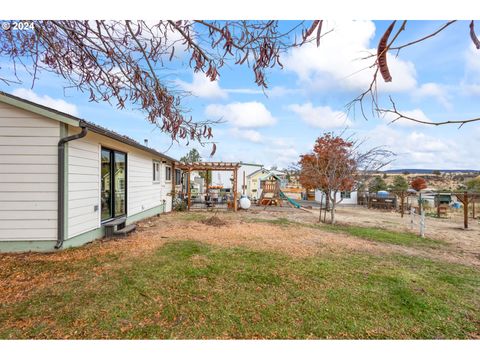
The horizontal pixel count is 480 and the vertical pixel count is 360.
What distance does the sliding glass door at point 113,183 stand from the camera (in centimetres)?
632

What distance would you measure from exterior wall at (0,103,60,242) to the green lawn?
85 cm

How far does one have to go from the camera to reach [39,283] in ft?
10.4

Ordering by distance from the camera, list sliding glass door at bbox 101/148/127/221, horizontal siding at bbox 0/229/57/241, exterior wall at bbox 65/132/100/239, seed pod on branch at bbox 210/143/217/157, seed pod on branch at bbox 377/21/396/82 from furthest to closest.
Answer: sliding glass door at bbox 101/148/127/221
exterior wall at bbox 65/132/100/239
horizontal siding at bbox 0/229/57/241
seed pod on branch at bbox 210/143/217/157
seed pod on branch at bbox 377/21/396/82

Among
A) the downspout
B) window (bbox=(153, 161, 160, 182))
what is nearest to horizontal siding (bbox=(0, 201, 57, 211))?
the downspout

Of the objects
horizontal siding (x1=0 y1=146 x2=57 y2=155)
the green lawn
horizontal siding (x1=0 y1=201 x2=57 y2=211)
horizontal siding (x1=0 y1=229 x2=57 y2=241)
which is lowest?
the green lawn

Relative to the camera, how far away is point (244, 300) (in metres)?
2.84

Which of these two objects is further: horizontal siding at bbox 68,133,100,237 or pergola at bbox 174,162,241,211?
pergola at bbox 174,162,241,211

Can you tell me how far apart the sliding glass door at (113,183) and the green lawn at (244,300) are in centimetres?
256

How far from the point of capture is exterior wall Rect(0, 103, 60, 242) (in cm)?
437

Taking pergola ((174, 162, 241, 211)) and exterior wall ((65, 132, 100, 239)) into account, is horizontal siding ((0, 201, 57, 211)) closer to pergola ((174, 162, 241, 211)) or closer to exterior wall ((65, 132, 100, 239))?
exterior wall ((65, 132, 100, 239))

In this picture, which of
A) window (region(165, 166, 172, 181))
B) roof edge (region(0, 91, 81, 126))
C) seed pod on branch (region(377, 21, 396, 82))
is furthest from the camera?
window (region(165, 166, 172, 181))

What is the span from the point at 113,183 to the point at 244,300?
5580 millimetres
